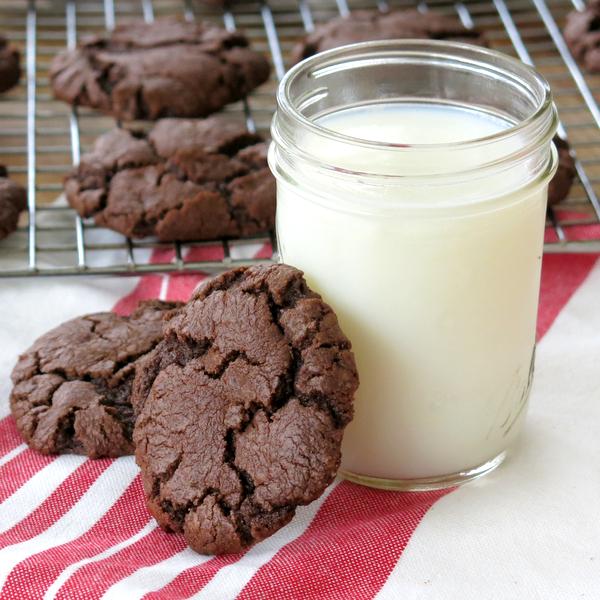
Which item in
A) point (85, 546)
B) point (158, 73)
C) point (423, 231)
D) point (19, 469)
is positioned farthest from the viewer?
point (158, 73)

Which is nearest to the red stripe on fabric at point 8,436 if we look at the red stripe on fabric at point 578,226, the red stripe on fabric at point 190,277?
the red stripe on fabric at point 190,277

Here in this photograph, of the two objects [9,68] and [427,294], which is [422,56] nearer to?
[427,294]

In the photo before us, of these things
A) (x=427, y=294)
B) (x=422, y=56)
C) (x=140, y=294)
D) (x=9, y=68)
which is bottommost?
(x=140, y=294)

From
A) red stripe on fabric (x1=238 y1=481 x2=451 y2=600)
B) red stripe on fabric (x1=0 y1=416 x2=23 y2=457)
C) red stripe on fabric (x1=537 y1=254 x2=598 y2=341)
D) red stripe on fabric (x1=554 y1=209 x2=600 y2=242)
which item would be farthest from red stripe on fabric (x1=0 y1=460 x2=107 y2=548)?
red stripe on fabric (x1=554 y1=209 x2=600 y2=242)

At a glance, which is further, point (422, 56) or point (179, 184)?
point (179, 184)

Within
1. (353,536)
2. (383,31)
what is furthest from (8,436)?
(383,31)

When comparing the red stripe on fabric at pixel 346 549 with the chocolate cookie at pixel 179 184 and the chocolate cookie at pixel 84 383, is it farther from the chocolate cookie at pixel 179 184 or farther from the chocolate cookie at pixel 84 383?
the chocolate cookie at pixel 179 184
